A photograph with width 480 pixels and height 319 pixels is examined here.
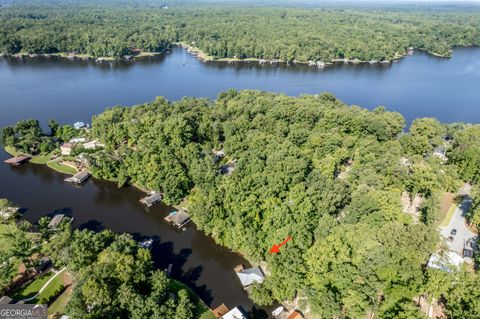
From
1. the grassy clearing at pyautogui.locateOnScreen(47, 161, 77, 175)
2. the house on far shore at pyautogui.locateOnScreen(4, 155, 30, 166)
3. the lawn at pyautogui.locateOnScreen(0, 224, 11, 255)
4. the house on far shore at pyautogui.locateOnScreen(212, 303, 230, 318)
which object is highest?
the house on far shore at pyautogui.locateOnScreen(4, 155, 30, 166)

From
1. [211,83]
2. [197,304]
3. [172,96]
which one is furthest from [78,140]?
[211,83]

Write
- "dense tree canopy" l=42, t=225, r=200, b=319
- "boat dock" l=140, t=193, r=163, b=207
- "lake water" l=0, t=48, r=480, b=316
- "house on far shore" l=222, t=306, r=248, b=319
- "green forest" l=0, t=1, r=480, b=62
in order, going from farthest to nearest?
"green forest" l=0, t=1, r=480, b=62 → "boat dock" l=140, t=193, r=163, b=207 → "lake water" l=0, t=48, r=480, b=316 → "house on far shore" l=222, t=306, r=248, b=319 → "dense tree canopy" l=42, t=225, r=200, b=319

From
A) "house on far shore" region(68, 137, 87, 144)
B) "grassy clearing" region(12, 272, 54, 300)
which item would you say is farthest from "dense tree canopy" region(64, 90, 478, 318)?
"grassy clearing" region(12, 272, 54, 300)

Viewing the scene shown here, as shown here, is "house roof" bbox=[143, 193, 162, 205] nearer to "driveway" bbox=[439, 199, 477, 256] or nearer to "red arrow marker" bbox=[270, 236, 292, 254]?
"red arrow marker" bbox=[270, 236, 292, 254]

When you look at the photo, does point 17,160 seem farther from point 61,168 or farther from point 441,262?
point 441,262

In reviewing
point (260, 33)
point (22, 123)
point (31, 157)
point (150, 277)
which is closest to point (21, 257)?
point (150, 277)

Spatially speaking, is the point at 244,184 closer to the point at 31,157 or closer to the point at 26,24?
the point at 31,157

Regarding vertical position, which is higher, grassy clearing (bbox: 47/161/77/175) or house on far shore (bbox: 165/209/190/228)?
grassy clearing (bbox: 47/161/77/175)
